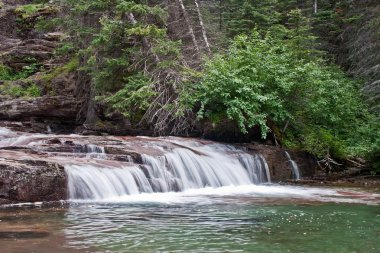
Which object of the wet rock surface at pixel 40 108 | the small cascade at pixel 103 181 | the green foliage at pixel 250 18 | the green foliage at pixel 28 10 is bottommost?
the small cascade at pixel 103 181

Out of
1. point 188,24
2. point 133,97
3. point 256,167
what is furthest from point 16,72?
point 256,167

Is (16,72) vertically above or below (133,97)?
above

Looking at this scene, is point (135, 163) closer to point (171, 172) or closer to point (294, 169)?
point (171, 172)

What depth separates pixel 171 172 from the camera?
1352cm

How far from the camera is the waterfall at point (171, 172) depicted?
11250 mm

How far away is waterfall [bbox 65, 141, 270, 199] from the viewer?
11.2m

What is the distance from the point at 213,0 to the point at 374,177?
20.3 m

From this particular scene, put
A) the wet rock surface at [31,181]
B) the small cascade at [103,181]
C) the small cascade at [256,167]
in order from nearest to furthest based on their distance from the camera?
the wet rock surface at [31,181] → the small cascade at [103,181] → the small cascade at [256,167]

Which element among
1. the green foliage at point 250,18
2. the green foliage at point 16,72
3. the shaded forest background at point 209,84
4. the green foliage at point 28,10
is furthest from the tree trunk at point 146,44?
the green foliage at point 28,10

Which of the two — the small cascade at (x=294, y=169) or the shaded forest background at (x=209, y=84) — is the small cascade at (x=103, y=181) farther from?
the small cascade at (x=294, y=169)

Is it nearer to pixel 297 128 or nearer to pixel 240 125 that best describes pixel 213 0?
pixel 297 128

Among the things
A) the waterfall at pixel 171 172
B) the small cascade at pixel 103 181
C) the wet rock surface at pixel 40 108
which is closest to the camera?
the small cascade at pixel 103 181

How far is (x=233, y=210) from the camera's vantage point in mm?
9914

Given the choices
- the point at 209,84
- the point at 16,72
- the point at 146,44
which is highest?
the point at 16,72
